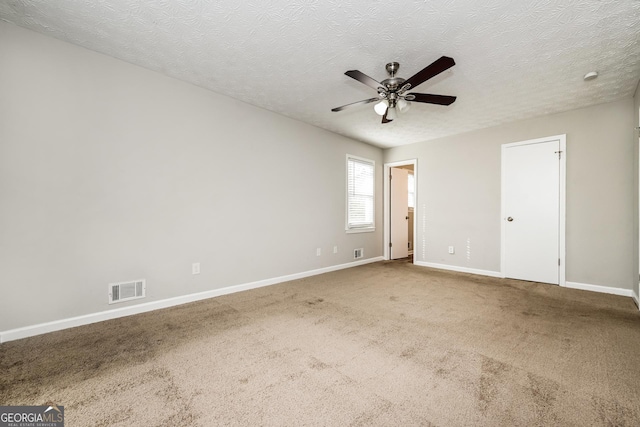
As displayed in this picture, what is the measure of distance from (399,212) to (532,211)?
103 inches

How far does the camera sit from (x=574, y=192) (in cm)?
380

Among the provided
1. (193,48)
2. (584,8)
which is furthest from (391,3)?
(193,48)

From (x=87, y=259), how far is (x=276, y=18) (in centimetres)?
276

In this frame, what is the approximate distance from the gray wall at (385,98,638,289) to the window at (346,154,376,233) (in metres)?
1.31

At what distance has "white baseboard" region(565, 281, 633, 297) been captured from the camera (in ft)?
11.2

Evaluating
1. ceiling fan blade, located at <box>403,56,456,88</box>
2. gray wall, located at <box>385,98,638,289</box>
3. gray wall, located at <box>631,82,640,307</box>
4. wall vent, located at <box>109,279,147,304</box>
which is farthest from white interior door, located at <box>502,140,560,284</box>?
wall vent, located at <box>109,279,147,304</box>

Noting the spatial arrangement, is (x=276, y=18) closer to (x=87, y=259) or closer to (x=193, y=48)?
(x=193, y=48)

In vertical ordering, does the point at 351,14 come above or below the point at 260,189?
above

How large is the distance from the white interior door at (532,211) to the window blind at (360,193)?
2421 mm

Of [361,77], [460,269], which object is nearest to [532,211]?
[460,269]

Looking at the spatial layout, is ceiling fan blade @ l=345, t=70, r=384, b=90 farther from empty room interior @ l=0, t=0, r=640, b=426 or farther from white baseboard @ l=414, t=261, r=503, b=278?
white baseboard @ l=414, t=261, r=503, b=278

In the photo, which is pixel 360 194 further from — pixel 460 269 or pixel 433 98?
pixel 433 98

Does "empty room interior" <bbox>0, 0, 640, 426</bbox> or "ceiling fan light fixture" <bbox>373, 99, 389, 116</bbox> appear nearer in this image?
"empty room interior" <bbox>0, 0, 640, 426</bbox>

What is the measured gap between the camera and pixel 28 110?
7.32ft
